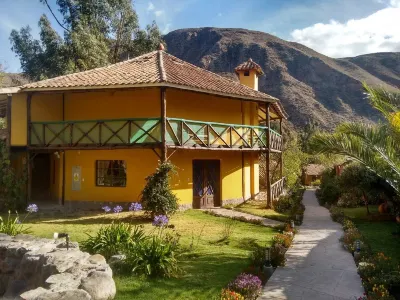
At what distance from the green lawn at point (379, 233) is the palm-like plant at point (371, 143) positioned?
2373 millimetres

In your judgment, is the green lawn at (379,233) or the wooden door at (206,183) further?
the wooden door at (206,183)

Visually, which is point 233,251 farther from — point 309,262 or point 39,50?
point 39,50

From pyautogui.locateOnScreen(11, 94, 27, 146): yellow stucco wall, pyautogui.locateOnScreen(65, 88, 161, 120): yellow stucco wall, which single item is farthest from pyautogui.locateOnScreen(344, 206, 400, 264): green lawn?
pyautogui.locateOnScreen(11, 94, 27, 146): yellow stucco wall

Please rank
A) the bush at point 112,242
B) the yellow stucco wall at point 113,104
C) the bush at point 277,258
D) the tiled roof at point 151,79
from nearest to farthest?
the bush at point 112,242, the bush at point 277,258, the tiled roof at point 151,79, the yellow stucco wall at point 113,104

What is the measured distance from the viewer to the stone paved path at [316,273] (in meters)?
7.06

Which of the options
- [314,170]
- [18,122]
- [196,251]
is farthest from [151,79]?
[314,170]

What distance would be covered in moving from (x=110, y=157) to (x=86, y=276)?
11.1m

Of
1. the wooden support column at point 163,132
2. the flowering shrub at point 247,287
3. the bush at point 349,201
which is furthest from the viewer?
the bush at point 349,201

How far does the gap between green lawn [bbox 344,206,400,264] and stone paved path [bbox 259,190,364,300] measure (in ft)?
3.27

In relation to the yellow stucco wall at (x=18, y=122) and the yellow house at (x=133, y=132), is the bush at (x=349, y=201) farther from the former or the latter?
the yellow stucco wall at (x=18, y=122)

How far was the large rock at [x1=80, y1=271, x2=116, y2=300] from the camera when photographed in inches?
230

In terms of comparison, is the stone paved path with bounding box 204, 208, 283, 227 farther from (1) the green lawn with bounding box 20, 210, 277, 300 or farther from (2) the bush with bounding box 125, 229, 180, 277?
(2) the bush with bounding box 125, 229, 180, 277

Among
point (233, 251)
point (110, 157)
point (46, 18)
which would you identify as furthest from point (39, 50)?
point (233, 251)

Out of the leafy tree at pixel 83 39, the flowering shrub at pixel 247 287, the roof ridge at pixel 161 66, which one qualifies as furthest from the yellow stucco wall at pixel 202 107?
the leafy tree at pixel 83 39
